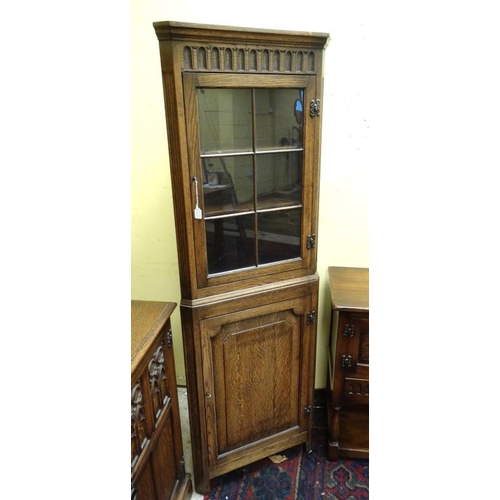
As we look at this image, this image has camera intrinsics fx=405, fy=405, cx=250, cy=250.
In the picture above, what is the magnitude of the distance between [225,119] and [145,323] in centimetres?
65

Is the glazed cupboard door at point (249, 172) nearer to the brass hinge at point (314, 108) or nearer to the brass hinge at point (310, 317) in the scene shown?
the brass hinge at point (314, 108)

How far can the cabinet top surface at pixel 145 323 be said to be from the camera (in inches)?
40.4

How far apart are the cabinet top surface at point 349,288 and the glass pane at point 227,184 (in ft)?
1.62

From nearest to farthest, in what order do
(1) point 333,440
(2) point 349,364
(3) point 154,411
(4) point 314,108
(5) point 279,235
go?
(3) point 154,411 < (4) point 314,108 < (5) point 279,235 < (2) point 349,364 < (1) point 333,440

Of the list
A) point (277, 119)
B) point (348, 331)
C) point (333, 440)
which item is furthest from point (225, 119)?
point (333, 440)

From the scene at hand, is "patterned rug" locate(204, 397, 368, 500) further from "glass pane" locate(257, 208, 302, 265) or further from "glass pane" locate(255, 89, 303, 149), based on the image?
"glass pane" locate(255, 89, 303, 149)

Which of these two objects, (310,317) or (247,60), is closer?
Result: (247,60)

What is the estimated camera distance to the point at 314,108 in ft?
4.24

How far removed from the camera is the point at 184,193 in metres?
1.19

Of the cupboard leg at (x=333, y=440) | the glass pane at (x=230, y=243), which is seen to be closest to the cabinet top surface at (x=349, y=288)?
the glass pane at (x=230, y=243)

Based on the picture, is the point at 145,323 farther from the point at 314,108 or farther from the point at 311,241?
the point at 314,108
